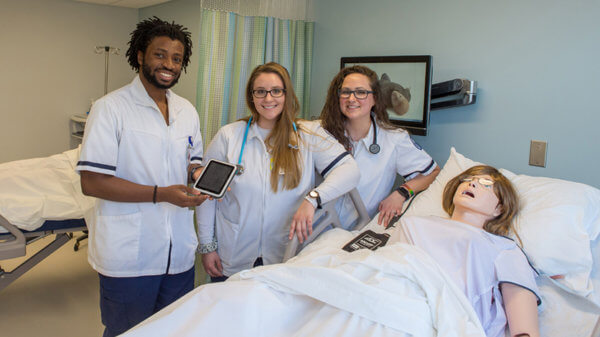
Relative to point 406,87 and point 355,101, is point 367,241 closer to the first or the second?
point 355,101

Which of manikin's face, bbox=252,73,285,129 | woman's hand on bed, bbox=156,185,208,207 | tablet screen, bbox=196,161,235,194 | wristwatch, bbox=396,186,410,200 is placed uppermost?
manikin's face, bbox=252,73,285,129

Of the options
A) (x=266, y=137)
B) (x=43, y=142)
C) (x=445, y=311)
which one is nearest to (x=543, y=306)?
(x=445, y=311)

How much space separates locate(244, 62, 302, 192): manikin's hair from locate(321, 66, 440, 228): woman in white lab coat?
0.30 metres

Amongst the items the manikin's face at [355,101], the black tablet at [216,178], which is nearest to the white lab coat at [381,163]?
the manikin's face at [355,101]

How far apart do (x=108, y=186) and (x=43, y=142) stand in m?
4.05

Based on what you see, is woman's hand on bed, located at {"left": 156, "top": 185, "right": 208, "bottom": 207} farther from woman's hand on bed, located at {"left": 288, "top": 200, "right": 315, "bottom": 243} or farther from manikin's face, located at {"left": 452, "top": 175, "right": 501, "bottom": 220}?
manikin's face, located at {"left": 452, "top": 175, "right": 501, "bottom": 220}

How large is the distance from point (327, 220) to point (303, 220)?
26 cm

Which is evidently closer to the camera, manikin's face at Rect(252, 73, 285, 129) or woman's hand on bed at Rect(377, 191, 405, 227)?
manikin's face at Rect(252, 73, 285, 129)

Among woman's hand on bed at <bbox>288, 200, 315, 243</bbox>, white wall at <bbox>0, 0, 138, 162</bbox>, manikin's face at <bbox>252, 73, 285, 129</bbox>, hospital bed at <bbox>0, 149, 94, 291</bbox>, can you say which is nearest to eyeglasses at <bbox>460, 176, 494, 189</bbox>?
woman's hand on bed at <bbox>288, 200, 315, 243</bbox>

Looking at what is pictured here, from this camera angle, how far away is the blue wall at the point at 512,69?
189cm

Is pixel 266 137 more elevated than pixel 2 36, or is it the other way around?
pixel 2 36

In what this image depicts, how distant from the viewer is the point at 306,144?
197 centimetres

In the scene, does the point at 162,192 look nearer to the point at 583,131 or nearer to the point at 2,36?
the point at 583,131

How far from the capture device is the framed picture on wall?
224 cm
